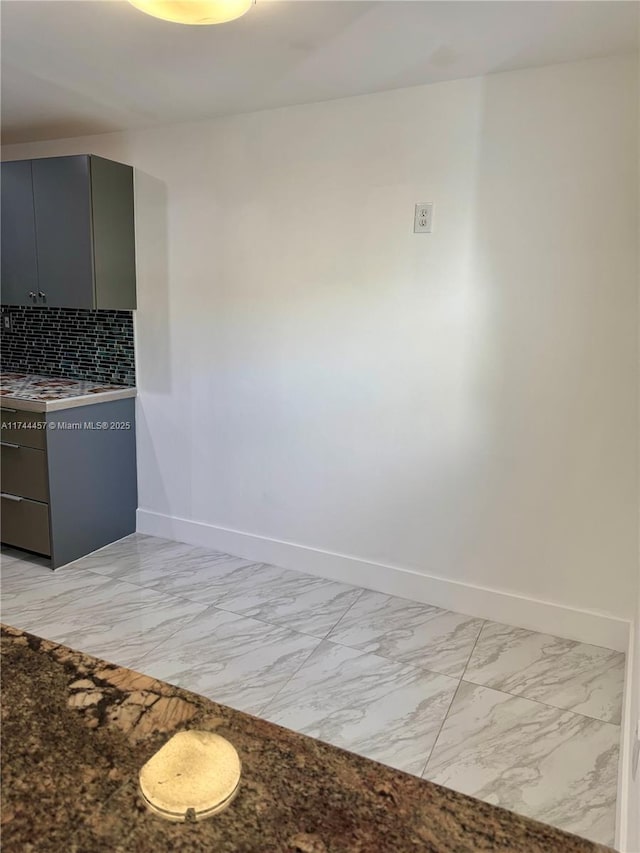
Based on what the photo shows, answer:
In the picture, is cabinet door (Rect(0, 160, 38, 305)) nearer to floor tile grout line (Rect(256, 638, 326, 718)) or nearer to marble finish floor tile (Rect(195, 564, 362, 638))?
marble finish floor tile (Rect(195, 564, 362, 638))

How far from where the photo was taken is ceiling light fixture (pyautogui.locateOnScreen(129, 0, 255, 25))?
1.42 m

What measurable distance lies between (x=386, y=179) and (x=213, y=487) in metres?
1.84

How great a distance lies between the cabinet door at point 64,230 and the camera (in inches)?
116

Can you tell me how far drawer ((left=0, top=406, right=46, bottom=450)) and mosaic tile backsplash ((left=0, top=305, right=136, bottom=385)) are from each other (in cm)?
63

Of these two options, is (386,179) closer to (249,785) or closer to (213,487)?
(213,487)

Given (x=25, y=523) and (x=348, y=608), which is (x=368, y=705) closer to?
(x=348, y=608)

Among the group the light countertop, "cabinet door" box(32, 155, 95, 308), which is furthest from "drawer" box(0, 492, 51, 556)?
"cabinet door" box(32, 155, 95, 308)

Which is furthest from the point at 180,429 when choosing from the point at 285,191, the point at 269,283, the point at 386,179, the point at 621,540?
the point at 621,540

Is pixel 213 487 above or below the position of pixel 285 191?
below

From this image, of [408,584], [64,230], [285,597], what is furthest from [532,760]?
[64,230]

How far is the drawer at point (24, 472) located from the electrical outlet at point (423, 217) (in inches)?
83.1

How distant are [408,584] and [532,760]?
3.45 ft

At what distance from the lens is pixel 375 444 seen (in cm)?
277

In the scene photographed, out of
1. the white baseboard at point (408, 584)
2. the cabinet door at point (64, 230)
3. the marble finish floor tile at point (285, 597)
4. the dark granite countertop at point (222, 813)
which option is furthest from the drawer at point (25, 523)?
the dark granite countertop at point (222, 813)
